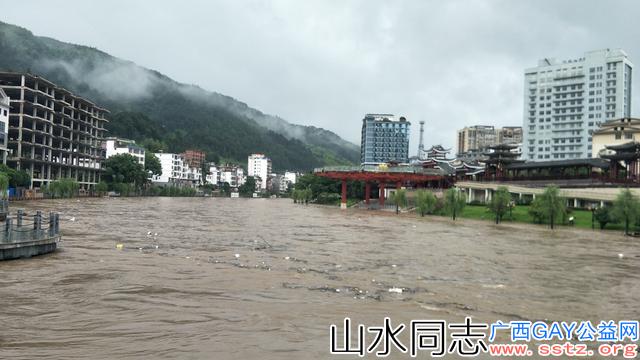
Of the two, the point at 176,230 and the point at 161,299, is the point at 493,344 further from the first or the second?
the point at 176,230

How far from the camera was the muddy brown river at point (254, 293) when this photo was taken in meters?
10.3

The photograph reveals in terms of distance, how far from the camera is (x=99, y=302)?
1317 centimetres

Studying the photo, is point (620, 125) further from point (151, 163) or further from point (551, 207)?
point (151, 163)

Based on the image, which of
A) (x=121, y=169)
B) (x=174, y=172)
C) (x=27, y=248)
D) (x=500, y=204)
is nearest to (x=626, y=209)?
(x=500, y=204)

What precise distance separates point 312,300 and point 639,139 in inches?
3738

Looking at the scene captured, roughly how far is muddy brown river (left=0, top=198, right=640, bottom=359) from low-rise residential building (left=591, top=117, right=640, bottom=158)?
72.6 meters

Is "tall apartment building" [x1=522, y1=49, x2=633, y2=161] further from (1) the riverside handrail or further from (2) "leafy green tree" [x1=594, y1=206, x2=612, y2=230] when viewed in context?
(1) the riverside handrail

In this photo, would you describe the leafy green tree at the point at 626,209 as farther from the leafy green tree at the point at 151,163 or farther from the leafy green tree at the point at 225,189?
the leafy green tree at the point at 225,189

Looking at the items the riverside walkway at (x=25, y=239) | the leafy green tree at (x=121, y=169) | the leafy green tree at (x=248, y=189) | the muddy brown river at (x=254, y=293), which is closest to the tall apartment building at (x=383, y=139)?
the leafy green tree at (x=248, y=189)

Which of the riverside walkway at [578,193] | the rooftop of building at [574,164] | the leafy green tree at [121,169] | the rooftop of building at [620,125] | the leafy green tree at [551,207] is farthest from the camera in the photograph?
the leafy green tree at [121,169]

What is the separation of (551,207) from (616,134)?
1941 inches

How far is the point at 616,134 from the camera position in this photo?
93.6 m

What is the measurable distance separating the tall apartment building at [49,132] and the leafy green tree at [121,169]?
2196 millimetres

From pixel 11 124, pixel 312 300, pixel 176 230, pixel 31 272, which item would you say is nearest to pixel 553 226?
pixel 176 230
